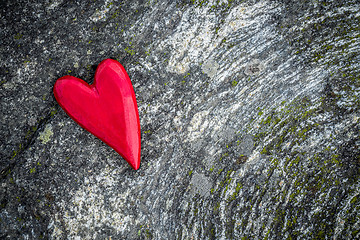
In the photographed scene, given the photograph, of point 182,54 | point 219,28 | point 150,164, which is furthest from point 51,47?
point 219,28

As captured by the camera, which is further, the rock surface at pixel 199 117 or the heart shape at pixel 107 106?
the rock surface at pixel 199 117

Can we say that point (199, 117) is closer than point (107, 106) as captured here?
No

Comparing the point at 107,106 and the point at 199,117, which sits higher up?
the point at 107,106

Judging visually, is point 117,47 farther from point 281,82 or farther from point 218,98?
point 281,82

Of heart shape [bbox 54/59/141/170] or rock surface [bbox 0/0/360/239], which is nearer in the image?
heart shape [bbox 54/59/141/170]
